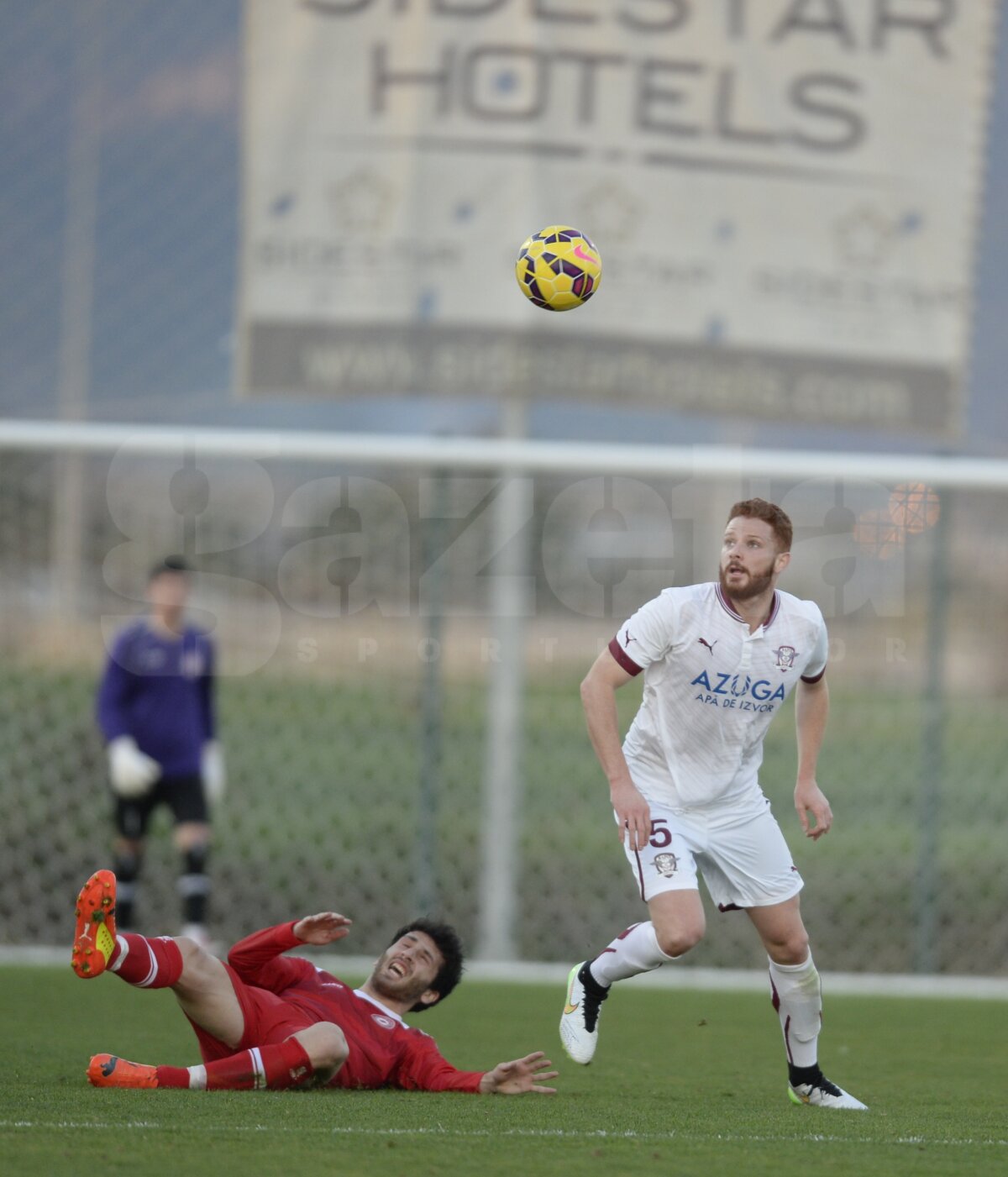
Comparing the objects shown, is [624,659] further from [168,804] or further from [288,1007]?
[168,804]

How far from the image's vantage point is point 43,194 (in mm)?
10078

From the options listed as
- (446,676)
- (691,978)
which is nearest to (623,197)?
(446,676)

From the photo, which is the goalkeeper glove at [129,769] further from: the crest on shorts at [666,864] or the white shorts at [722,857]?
the crest on shorts at [666,864]

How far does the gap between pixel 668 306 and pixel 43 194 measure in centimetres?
390

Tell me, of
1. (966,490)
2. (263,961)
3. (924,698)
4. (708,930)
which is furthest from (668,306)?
(263,961)

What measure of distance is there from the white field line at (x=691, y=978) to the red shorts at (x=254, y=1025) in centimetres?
351

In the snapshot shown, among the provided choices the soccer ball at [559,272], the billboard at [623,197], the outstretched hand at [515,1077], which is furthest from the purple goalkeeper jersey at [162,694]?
the outstretched hand at [515,1077]

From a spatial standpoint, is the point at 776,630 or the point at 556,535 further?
the point at 556,535

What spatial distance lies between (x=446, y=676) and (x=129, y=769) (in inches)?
75.2

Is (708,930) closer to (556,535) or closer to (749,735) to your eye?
(556,535)

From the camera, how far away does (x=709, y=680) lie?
17.4 feet

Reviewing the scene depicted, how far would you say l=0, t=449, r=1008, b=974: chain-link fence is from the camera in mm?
9484

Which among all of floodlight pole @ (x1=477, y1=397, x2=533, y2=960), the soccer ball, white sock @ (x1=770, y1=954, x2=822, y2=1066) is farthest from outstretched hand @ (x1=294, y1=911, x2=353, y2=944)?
floodlight pole @ (x1=477, y1=397, x2=533, y2=960)

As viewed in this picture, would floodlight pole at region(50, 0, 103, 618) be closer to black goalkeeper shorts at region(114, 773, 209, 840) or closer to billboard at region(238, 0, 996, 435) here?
billboard at region(238, 0, 996, 435)
